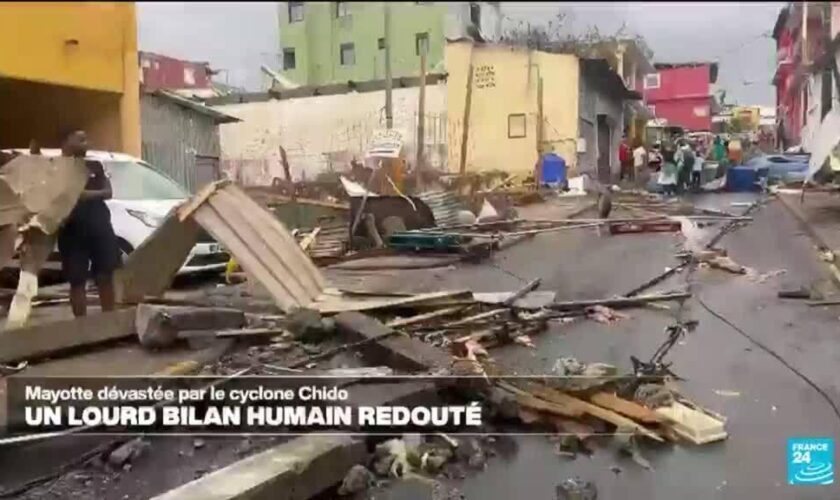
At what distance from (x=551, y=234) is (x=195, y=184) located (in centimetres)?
105

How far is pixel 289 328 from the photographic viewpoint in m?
2.90

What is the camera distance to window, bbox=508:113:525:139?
2.50 metres

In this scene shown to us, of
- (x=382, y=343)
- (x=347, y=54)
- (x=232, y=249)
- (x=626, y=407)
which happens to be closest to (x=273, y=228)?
(x=232, y=249)

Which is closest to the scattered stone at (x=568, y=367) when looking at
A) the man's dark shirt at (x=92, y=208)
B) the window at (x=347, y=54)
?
the window at (x=347, y=54)

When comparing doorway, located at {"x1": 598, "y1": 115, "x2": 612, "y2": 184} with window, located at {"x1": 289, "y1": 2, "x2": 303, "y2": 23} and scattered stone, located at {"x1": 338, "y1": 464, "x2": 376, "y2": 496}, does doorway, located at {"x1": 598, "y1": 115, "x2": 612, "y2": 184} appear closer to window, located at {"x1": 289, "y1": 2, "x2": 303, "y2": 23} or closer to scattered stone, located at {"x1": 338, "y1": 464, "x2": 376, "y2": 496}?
window, located at {"x1": 289, "y1": 2, "x2": 303, "y2": 23}

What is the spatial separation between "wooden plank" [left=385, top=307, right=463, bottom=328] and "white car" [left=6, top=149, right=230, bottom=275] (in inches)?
21.2

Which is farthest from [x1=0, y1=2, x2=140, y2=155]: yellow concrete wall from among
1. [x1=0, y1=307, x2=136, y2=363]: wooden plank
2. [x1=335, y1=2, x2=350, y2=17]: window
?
[x1=0, y1=307, x2=136, y2=363]: wooden plank

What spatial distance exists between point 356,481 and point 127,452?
0.62 meters

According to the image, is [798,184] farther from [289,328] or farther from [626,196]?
[289,328]

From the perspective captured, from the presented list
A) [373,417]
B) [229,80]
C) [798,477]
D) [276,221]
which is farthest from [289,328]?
[798,477]

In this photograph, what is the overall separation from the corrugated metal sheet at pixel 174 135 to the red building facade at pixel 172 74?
0.04 meters

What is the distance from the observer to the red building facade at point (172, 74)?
2507 millimetres

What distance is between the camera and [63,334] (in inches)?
124

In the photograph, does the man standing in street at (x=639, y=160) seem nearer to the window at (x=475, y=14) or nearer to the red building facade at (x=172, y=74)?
the window at (x=475, y=14)
